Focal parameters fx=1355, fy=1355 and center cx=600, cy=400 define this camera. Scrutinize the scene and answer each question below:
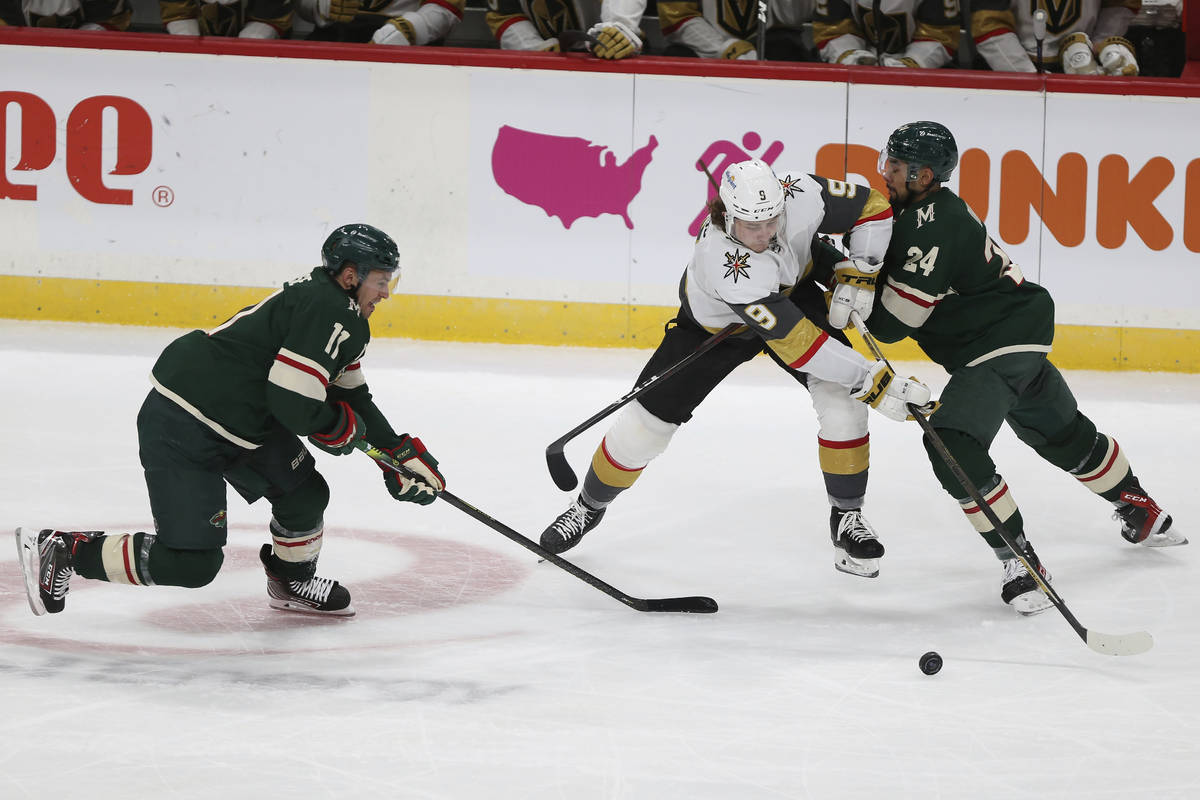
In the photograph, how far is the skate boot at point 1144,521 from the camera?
3561 millimetres

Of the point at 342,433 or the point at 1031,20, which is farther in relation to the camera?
the point at 1031,20

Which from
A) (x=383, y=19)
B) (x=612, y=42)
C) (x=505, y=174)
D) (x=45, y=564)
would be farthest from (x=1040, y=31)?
(x=45, y=564)

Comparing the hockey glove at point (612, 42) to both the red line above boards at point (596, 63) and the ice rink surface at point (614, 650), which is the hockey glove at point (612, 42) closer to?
the red line above boards at point (596, 63)

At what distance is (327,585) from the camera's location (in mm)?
2949

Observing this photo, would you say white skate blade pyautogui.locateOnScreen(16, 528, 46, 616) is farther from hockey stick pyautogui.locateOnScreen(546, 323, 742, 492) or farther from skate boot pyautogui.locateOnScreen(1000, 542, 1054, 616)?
skate boot pyautogui.locateOnScreen(1000, 542, 1054, 616)

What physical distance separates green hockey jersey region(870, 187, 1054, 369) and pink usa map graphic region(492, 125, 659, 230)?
3101 mm

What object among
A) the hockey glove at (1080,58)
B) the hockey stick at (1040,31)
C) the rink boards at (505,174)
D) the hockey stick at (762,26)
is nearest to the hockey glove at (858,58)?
the hockey stick at (762,26)

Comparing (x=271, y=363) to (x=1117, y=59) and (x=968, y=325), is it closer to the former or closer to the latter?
(x=968, y=325)

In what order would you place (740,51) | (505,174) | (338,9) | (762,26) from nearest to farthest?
(505,174)
(762,26)
(740,51)
(338,9)

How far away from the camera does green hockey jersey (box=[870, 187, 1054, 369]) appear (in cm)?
316

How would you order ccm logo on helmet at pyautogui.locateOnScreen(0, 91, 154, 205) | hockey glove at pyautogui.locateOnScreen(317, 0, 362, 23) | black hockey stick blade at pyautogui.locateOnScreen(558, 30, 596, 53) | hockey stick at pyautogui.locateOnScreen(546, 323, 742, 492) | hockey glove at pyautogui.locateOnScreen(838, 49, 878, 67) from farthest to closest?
hockey glove at pyautogui.locateOnScreen(317, 0, 362, 23), hockey glove at pyautogui.locateOnScreen(838, 49, 878, 67), ccm logo on helmet at pyautogui.locateOnScreen(0, 91, 154, 205), black hockey stick blade at pyautogui.locateOnScreen(558, 30, 596, 53), hockey stick at pyautogui.locateOnScreen(546, 323, 742, 492)

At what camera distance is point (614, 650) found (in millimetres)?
2762

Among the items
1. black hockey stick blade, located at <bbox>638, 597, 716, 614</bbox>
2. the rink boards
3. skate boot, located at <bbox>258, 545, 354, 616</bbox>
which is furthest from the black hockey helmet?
the rink boards

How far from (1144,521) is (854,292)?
1.08m
